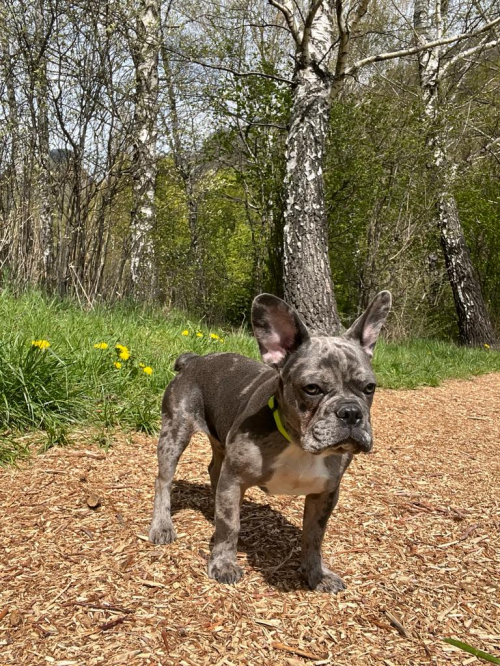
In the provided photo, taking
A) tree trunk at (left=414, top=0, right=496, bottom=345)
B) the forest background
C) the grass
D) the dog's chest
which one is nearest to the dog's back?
the dog's chest

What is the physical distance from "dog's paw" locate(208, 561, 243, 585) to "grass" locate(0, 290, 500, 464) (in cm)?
184

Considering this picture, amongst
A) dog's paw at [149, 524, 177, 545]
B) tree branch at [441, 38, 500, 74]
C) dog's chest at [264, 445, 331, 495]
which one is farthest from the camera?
tree branch at [441, 38, 500, 74]

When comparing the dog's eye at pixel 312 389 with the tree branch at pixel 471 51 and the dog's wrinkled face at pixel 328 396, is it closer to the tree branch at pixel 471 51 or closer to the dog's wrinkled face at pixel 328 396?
the dog's wrinkled face at pixel 328 396

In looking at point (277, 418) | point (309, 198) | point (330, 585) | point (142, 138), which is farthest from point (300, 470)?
point (142, 138)

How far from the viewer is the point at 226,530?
9.47ft

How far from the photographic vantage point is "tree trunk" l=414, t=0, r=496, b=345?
39.4 ft

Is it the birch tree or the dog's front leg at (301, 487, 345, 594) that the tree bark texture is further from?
the dog's front leg at (301, 487, 345, 594)

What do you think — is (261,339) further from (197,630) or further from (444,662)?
(444,662)

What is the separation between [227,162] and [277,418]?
29.7ft

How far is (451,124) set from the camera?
39.0 ft

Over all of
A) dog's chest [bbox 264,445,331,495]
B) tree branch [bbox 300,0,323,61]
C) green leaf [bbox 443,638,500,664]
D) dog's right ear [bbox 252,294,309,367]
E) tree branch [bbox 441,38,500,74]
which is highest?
tree branch [bbox 441,38,500,74]

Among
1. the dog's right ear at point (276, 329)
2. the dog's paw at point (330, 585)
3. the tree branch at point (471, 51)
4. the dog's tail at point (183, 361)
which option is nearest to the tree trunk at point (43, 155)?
the dog's tail at point (183, 361)

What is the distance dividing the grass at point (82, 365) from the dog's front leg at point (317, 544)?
216 cm

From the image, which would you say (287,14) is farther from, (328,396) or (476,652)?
(476,652)
